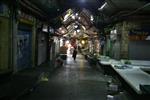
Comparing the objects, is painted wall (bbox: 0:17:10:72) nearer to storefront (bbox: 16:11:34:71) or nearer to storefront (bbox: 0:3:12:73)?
storefront (bbox: 0:3:12:73)

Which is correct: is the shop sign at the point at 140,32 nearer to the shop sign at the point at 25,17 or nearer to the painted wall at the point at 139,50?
the painted wall at the point at 139,50

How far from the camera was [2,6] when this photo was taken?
449 inches

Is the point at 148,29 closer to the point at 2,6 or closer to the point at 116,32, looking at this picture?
the point at 116,32

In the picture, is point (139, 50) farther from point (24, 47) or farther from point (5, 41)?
point (5, 41)

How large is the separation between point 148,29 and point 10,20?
9134 mm

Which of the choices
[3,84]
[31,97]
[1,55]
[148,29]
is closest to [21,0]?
[1,55]

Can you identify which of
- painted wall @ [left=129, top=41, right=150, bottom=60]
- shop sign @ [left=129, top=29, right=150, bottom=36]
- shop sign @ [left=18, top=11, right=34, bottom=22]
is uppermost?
shop sign @ [left=18, top=11, right=34, bottom=22]

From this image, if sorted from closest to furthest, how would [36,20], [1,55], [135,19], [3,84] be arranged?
1. [3,84]
2. [1,55]
3. [135,19]
4. [36,20]

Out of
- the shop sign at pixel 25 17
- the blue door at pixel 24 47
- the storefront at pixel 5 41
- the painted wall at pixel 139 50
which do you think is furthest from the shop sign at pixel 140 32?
the storefront at pixel 5 41

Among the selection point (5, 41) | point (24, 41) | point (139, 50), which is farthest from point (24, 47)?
point (139, 50)

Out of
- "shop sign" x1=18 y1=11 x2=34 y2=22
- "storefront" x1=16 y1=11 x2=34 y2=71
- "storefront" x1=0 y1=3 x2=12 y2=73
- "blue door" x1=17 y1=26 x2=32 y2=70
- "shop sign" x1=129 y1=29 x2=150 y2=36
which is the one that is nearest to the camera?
"storefront" x1=0 y1=3 x2=12 y2=73

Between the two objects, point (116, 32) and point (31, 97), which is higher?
point (116, 32)

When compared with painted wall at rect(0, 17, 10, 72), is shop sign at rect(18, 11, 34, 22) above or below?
above

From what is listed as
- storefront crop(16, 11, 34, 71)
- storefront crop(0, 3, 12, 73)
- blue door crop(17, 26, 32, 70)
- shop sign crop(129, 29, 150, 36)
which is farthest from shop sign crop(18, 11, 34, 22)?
shop sign crop(129, 29, 150, 36)
